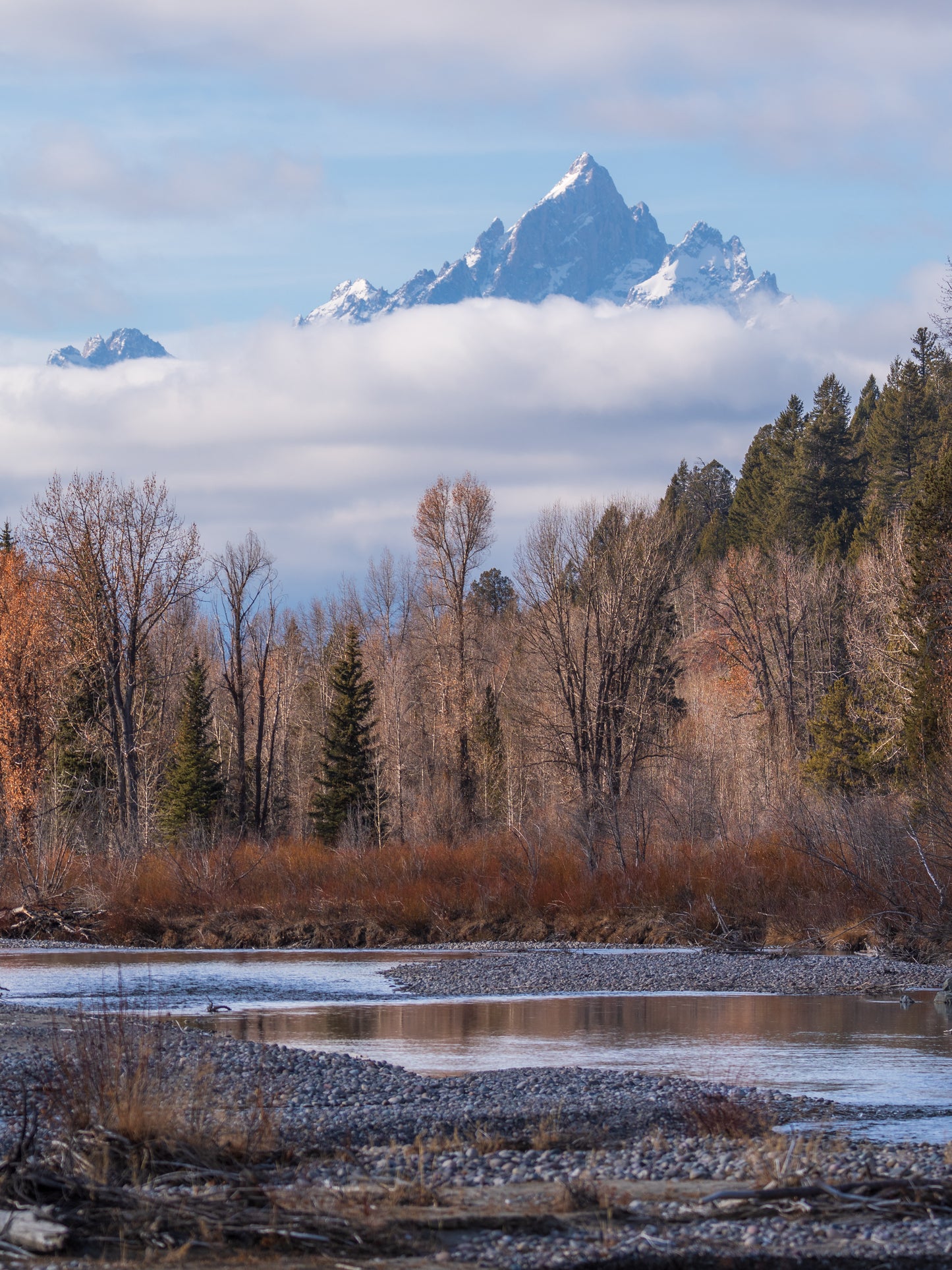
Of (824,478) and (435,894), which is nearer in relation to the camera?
(435,894)

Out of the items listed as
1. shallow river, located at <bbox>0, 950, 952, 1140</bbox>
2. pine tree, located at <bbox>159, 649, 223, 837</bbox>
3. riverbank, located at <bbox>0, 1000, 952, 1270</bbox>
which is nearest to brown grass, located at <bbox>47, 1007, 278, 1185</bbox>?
riverbank, located at <bbox>0, 1000, 952, 1270</bbox>

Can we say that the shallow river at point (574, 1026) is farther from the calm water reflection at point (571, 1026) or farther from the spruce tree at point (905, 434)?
the spruce tree at point (905, 434)

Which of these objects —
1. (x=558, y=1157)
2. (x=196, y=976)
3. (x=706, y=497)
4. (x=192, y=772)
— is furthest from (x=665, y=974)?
(x=706, y=497)

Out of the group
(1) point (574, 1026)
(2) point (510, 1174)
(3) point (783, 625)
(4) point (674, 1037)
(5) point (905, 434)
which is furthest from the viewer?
(5) point (905, 434)

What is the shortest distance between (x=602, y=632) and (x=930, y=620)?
1860 centimetres

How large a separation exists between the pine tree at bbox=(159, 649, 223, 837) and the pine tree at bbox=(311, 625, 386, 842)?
5.30m

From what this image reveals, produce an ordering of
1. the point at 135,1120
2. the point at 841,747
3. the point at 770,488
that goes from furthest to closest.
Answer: the point at 770,488, the point at 841,747, the point at 135,1120

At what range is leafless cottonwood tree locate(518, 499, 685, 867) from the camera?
58.4m

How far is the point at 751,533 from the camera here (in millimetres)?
102062

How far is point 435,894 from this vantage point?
4244 centimetres

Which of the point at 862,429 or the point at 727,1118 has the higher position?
the point at 862,429

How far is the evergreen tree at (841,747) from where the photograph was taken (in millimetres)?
51812

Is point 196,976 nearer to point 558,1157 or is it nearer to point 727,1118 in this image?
point 727,1118

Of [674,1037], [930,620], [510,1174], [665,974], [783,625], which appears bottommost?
[665,974]
